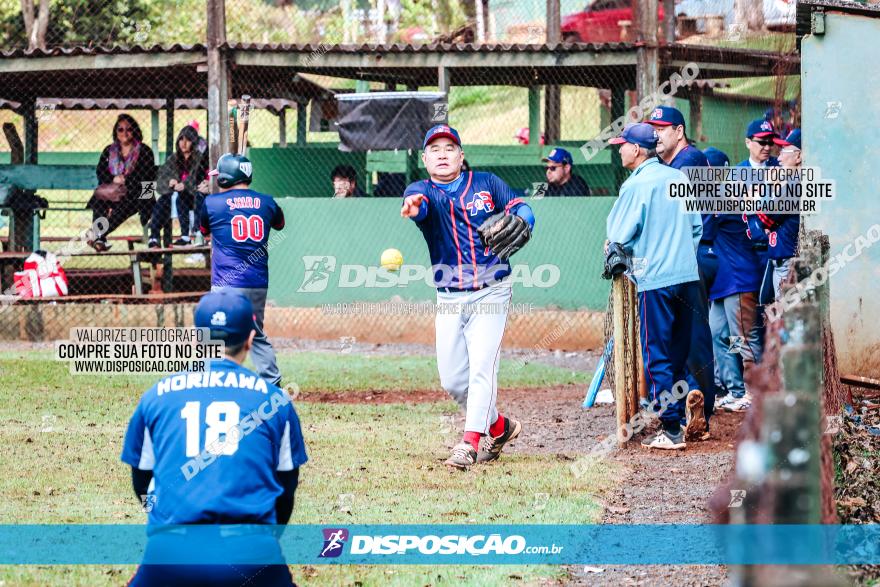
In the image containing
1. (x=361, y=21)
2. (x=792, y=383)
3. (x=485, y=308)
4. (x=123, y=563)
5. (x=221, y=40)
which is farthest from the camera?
(x=361, y=21)

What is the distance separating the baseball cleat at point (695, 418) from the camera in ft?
28.1

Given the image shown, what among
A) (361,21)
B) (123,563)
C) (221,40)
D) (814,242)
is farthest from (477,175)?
(361,21)

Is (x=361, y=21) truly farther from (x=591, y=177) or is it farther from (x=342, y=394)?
(x=342, y=394)

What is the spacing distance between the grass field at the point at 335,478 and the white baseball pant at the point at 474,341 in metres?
0.40

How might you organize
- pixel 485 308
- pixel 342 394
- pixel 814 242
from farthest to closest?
pixel 342 394 < pixel 485 308 < pixel 814 242

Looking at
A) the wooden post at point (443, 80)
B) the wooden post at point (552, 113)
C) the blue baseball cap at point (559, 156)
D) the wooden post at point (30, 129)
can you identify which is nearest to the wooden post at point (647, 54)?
the blue baseball cap at point (559, 156)

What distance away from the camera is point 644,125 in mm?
8578

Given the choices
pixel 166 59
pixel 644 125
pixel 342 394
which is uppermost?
pixel 166 59

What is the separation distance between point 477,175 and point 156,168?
8707 mm

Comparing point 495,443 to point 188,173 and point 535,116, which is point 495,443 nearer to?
point 188,173

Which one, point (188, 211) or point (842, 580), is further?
point (188, 211)

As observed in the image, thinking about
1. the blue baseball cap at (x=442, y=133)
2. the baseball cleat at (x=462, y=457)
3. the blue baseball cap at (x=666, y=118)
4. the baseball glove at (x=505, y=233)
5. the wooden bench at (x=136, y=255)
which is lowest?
the baseball cleat at (x=462, y=457)

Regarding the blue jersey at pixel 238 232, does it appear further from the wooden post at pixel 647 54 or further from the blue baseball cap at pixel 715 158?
the wooden post at pixel 647 54

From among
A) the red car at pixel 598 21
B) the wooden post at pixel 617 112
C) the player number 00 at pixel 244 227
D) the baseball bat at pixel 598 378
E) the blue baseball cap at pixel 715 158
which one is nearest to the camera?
the player number 00 at pixel 244 227
